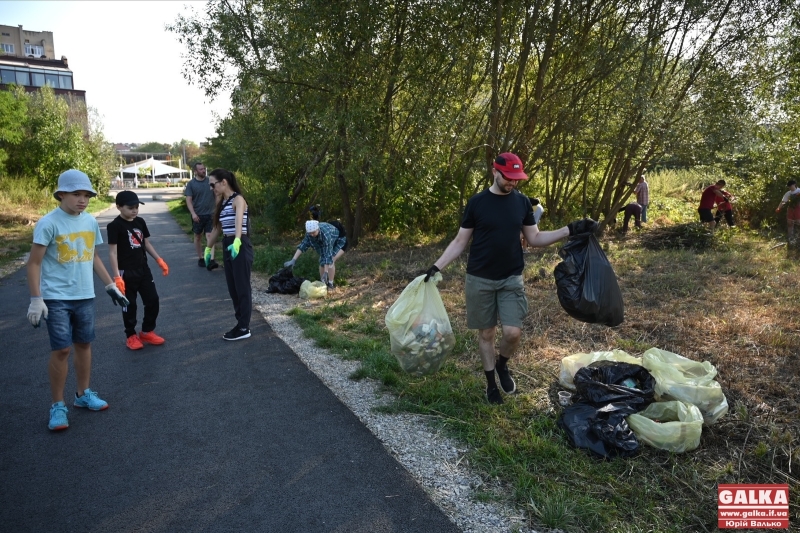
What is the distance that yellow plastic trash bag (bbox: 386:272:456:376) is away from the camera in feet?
14.8

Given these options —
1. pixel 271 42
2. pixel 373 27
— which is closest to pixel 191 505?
pixel 373 27

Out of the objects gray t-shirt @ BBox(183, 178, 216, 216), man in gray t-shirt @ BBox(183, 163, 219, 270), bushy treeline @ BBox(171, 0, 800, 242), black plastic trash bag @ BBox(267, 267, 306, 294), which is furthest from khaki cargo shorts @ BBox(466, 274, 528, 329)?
gray t-shirt @ BBox(183, 178, 216, 216)

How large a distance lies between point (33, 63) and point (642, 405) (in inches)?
2644

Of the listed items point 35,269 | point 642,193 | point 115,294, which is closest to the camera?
point 35,269

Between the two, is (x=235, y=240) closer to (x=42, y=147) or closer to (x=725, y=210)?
(x=725, y=210)

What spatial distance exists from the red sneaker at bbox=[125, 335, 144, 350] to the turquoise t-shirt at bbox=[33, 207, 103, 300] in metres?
1.85

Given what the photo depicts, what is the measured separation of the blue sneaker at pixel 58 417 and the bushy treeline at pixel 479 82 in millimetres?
6718

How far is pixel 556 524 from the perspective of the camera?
2.82m

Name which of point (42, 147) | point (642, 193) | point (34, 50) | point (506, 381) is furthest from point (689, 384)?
point (34, 50)

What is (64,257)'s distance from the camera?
3920 millimetres

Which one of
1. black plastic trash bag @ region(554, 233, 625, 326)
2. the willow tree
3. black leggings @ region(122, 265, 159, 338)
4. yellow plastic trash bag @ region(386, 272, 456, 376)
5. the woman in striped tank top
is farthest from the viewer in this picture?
the willow tree

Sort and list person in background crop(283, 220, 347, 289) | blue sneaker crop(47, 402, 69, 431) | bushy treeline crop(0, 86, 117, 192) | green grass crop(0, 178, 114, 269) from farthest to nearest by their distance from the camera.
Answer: bushy treeline crop(0, 86, 117, 192)
green grass crop(0, 178, 114, 269)
person in background crop(283, 220, 347, 289)
blue sneaker crop(47, 402, 69, 431)

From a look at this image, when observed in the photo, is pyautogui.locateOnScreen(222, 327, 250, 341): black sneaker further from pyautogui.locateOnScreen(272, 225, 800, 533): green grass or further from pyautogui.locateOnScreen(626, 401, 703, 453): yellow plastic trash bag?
pyautogui.locateOnScreen(626, 401, 703, 453): yellow plastic trash bag

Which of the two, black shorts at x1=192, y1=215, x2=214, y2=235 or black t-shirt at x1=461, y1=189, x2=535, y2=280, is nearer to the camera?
black t-shirt at x1=461, y1=189, x2=535, y2=280
